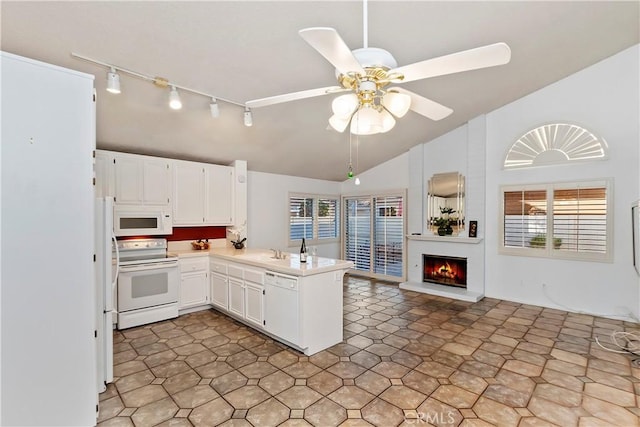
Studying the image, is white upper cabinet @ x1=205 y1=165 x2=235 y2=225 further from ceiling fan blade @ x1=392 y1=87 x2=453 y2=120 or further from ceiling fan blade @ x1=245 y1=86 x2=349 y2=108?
ceiling fan blade @ x1=392 y1=87 x2=453 y2=120

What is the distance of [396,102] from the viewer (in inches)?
76.5

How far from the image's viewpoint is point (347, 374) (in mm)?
2801

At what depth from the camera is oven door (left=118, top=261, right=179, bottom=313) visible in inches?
151

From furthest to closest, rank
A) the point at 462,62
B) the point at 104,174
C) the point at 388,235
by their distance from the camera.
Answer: the point at 388,235 < the point at 104,174 < the point at 462,62

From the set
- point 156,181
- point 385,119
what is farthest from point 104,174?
point 385,119

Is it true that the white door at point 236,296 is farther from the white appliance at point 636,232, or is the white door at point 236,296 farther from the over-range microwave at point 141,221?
the white appliance at point 636,232

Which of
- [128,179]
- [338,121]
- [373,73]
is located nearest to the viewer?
[373,73]

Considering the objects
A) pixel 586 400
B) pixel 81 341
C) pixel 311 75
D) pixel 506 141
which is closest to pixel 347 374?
pixel 586 400

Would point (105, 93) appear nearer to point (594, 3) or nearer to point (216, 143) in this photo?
point (216, 143)

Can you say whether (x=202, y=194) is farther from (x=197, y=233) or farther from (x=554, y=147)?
(x=554, y=147)

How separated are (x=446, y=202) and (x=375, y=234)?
175cm

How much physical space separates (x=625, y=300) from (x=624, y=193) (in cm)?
145

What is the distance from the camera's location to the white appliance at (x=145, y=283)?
385 cm

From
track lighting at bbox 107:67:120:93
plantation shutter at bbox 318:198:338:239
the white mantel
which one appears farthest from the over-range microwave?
the white mantel
